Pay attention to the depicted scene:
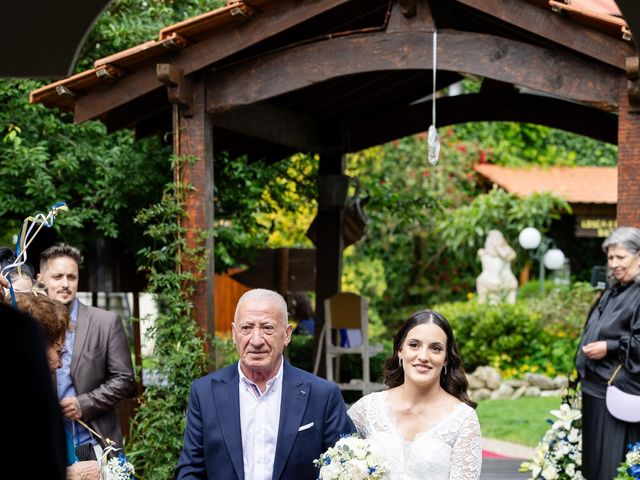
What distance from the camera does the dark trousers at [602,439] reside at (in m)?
6.17

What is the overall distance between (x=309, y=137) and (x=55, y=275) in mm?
5186

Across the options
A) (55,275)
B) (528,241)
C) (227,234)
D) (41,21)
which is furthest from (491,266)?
(41,21)

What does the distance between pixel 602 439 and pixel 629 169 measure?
1600mm

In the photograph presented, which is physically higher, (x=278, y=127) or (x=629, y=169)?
(x=278, y=127)

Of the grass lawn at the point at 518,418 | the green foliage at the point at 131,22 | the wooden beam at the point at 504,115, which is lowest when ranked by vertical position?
the grass lawn at the point at 518,418

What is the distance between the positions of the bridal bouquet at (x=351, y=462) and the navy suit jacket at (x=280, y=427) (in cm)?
24

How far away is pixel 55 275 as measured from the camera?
5352 millimetres

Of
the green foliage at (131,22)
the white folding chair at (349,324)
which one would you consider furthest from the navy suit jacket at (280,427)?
the white folding chair at (349,324)

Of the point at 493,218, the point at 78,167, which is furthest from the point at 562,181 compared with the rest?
the point at 78,167

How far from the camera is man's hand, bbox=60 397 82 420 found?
511cm

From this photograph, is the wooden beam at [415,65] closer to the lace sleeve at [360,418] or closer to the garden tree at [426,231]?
the lace sleeve at [360,418]

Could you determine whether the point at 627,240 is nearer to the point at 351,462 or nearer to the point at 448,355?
the point at 448,355

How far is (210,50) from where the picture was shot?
23.4 ft

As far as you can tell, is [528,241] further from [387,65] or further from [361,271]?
[387,65]
